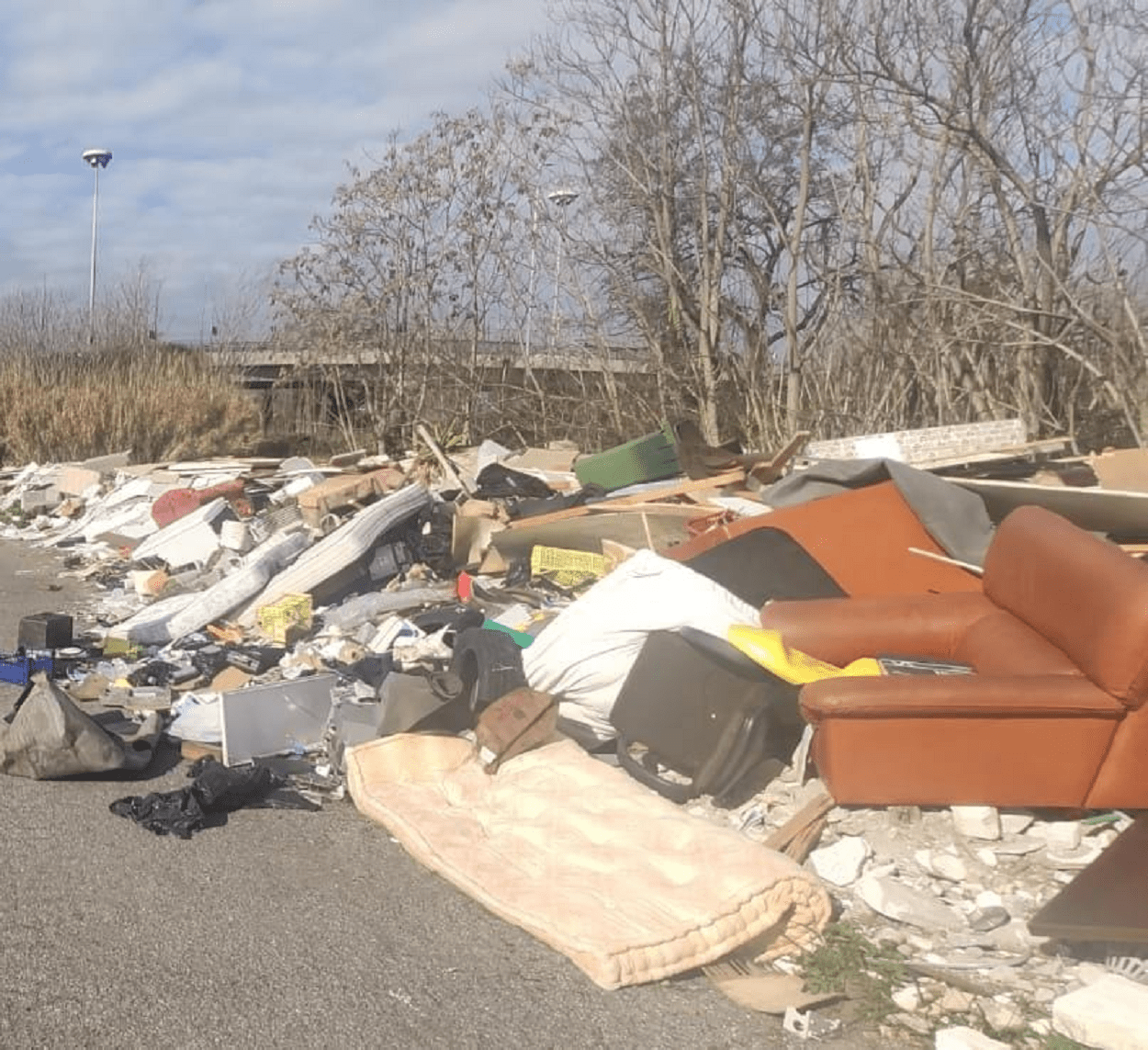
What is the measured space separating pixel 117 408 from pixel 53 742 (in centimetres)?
1492

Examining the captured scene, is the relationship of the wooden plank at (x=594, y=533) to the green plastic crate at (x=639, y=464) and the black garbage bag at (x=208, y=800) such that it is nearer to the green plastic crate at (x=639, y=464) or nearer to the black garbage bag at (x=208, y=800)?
the green plastic crate at (x=639, y=464)

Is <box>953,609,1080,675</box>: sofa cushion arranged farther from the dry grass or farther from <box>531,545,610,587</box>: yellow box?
the dry grass

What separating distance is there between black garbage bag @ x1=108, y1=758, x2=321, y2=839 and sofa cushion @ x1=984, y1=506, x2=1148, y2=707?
2920mm

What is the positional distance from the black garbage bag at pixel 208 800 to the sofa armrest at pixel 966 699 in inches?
83.6

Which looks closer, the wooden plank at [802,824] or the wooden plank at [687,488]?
the wooden plank at [802,824]

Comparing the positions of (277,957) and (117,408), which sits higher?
(117,408)

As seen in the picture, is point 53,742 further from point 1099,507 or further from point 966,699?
point 1099,507

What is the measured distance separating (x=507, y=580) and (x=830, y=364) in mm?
5563

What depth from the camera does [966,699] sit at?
4.30 m

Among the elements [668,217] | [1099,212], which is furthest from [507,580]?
[668,217]

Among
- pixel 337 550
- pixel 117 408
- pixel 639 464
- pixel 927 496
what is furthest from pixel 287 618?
pixel 117 408

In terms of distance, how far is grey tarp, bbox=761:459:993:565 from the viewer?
668 cm

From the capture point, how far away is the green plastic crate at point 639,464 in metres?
10.6

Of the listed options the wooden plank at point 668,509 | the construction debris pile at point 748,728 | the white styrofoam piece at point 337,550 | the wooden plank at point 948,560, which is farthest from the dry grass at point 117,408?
the wooden plank at point 948,560
